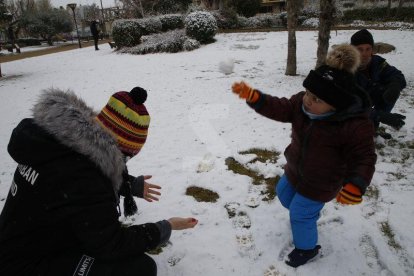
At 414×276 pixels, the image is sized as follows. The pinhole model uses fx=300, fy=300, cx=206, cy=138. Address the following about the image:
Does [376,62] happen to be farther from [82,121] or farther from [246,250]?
[82,121]

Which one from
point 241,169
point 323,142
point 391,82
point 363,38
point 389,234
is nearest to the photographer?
point 323,142

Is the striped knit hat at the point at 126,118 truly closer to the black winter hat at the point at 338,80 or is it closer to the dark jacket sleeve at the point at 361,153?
the black winter hat at the point at 338,80

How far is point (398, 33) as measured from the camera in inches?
557

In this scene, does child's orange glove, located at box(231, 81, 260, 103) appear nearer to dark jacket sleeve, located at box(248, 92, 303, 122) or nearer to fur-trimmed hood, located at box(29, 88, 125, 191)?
dark jacket sleeve, located at box(248, 92, 303, 122)

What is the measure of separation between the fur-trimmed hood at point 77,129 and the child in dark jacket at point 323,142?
1031 mm

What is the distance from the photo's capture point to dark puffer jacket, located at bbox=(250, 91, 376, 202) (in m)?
1.85

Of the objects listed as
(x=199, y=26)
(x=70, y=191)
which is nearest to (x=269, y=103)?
(x=70, y=191)

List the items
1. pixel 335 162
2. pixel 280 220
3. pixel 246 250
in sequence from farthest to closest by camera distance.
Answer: pixel 280 220 < pixel 246 250 < pixel 335 162

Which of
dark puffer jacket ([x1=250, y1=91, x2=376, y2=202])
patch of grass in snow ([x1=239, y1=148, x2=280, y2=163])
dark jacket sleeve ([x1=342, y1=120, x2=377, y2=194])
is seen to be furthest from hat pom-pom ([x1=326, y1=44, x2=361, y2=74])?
patch of grass in snow ([x1=239, y1=148, x2=280, y2=163])

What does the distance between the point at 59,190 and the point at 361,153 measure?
5.63ft

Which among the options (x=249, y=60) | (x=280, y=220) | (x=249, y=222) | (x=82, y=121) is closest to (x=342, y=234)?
(x=280, y=220)

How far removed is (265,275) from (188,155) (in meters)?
2.19

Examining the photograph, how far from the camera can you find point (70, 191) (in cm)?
142

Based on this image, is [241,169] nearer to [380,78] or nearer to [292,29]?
[380,78]
